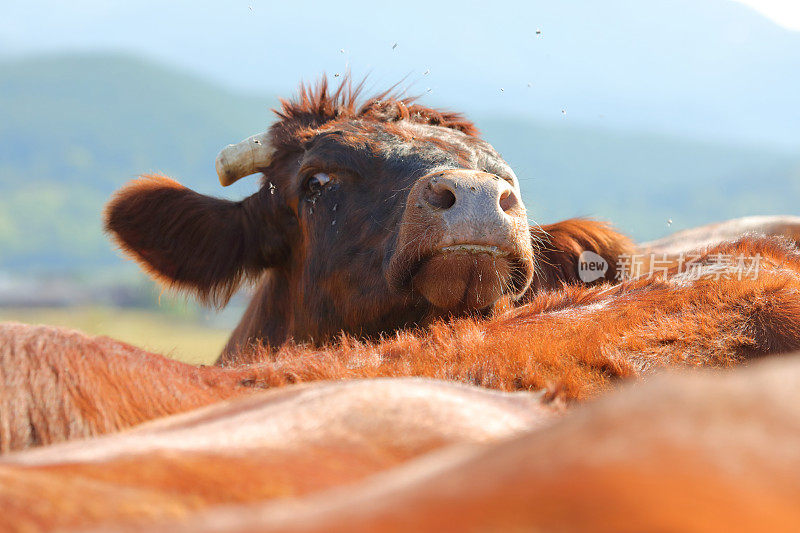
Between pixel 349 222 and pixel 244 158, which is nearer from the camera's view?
pixel 349 222

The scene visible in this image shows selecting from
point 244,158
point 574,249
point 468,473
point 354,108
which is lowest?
point 574,249

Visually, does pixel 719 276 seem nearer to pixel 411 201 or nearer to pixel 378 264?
pixel 411 201

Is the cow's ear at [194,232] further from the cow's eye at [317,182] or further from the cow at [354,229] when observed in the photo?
the cow's eye at [317,182]

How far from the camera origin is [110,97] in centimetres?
16925

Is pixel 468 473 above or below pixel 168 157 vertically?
above

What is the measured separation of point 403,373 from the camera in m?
2.80

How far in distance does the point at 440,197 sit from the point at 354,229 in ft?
2.92

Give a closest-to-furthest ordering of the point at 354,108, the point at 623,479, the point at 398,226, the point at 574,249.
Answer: the point at 623,479
the point at 398,226
the point at 574,249
the point at 354,108

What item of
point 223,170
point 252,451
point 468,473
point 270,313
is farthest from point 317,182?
point 468,473

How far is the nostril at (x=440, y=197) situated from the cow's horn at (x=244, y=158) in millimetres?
1818

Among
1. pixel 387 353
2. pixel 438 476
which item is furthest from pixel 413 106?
pixel 438 476

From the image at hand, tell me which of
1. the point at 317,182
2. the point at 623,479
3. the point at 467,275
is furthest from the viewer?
the point at 317,182

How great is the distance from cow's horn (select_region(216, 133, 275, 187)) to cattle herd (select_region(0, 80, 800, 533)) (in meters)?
0.02

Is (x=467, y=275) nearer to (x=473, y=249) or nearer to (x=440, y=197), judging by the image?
(x=473, y=249)
